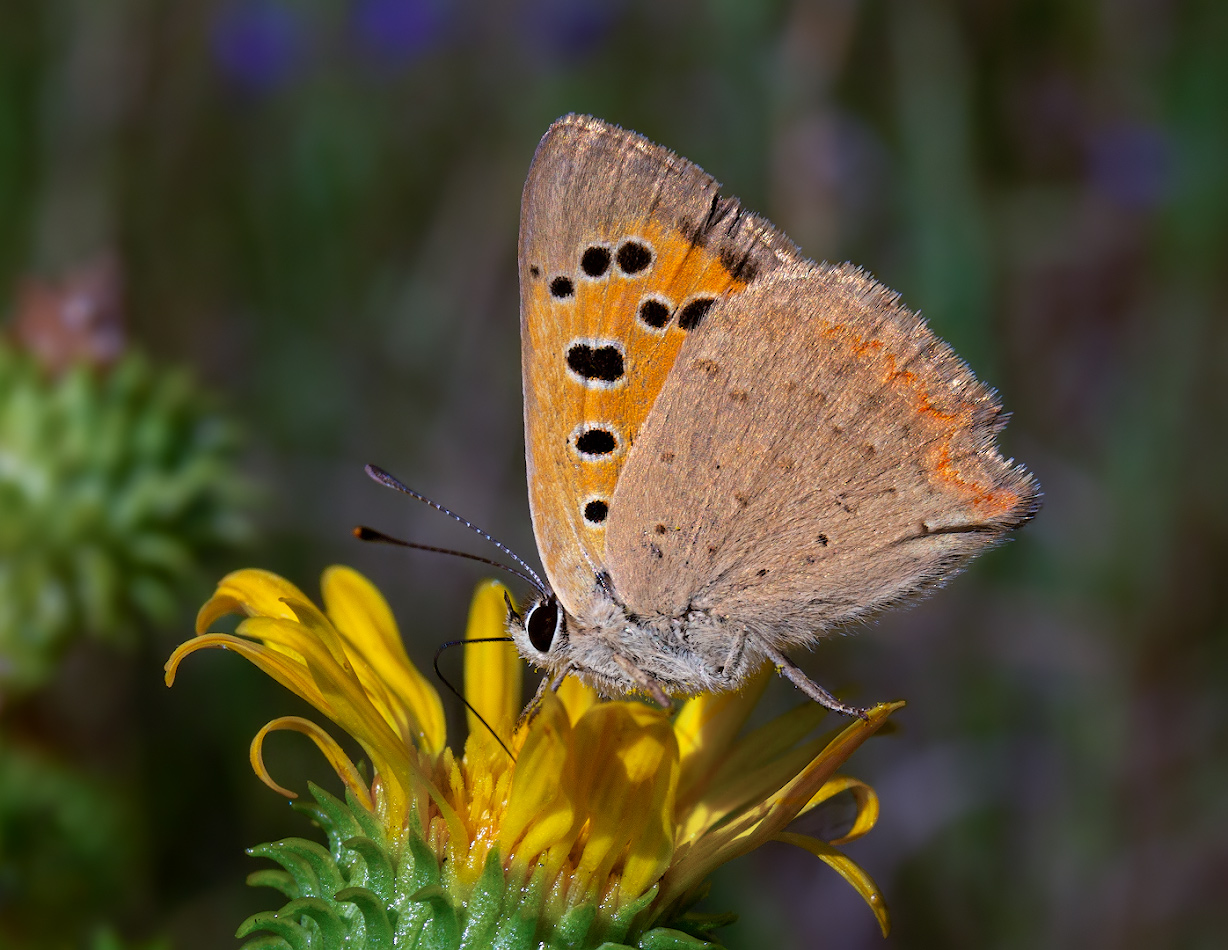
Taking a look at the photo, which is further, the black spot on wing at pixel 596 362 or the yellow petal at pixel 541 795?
the black spot on wing at pixel 596 362

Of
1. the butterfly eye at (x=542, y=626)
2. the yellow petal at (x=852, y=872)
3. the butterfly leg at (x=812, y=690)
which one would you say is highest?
the butterfly leg at (x=812, y=690)

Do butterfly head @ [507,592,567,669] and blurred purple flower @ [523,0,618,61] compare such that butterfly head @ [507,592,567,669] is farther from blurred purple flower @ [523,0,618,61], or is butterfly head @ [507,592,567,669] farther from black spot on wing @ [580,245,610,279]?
blurred purple flower @ [523,0,618,61]

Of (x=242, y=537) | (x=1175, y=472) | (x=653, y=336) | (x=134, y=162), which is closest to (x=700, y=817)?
(x=653, y=336)

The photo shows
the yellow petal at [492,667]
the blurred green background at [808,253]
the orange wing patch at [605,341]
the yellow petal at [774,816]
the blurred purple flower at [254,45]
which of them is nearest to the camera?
the yellow petal at [774,816]

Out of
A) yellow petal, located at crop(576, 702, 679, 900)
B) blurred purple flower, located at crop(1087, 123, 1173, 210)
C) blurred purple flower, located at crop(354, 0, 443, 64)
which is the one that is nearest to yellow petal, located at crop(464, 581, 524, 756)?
yellow petal, located at crop(576, 702, 679, 900)

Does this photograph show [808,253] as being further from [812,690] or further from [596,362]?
[812,690]

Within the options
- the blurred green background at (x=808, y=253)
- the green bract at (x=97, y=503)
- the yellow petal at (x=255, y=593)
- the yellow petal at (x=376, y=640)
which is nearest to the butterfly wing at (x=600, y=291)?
the yellow petal at (x=376, y=640)

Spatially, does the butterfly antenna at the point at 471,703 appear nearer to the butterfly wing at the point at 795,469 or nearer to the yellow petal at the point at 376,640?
the yellow petal at the point at 376,640
